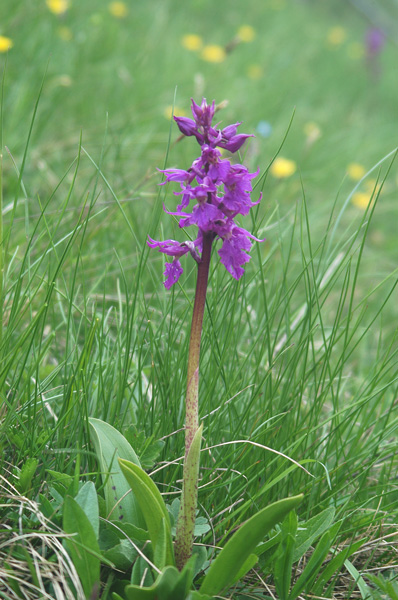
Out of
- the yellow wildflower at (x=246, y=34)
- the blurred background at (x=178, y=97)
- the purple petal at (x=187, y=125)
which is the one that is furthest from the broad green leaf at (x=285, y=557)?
the yellow wildflower at (x=246, y=34)

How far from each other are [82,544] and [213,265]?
99 centimetres

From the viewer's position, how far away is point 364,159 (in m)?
5.08

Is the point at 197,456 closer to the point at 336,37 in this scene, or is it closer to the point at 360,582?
the point at 360,582

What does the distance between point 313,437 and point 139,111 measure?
294 centimetres

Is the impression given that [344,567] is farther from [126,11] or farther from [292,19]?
[292,19]

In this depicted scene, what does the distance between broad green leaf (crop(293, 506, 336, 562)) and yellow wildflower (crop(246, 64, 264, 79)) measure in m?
4.81

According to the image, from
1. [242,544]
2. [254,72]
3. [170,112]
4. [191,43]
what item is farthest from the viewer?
[254,72]

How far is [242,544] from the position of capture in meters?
1.04

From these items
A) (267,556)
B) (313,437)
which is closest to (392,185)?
(313,437)

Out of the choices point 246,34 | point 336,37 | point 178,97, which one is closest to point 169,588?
point 178,97

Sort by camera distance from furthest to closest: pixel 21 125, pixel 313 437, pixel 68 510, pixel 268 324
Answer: pixel 21 125 → pixel 313 437 → pixel 268 324 → pixel 68 510

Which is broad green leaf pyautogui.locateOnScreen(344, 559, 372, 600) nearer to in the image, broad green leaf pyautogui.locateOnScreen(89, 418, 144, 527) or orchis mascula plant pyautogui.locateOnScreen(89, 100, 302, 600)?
orchis mascula plant pyautogui.locateOnScreen(89, 100, 302, 600)

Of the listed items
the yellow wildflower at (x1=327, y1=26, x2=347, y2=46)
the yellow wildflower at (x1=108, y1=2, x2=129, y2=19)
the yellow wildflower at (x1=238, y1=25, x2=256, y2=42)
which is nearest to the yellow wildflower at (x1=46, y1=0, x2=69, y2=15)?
the yellow wildflower at (x1=108, y1=2, x2=129, y2=19)

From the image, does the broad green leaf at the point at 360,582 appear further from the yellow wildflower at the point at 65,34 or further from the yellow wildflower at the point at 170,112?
the yellow wildflower at the point at 65,34
